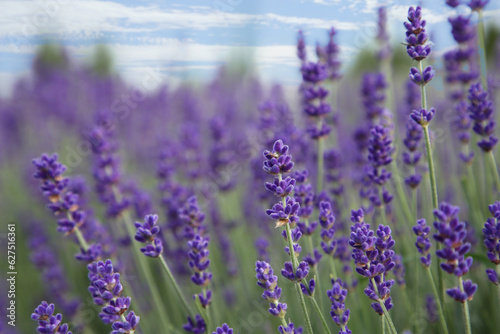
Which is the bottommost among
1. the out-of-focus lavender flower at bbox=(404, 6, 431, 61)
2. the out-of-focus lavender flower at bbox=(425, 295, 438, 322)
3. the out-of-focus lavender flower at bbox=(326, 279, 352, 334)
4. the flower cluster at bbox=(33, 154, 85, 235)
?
the out-of-focus lavender flower at bbox=(425, 295, 438, 322)

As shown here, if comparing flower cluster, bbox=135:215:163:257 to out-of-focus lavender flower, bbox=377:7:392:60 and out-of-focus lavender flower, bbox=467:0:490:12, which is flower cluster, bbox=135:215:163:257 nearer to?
out-of-focus lavender flower, bbox=467:0:490:12

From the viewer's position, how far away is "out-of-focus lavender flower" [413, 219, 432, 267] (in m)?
1.31

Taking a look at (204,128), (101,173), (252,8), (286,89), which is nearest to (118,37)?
(101,173)

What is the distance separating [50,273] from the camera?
2662 millimetres

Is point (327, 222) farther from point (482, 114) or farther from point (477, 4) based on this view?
point (477, 4)

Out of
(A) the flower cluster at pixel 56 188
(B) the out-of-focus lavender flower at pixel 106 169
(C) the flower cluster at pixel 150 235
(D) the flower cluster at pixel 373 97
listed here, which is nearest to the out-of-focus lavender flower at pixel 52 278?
(B) the out-of-focus lavender flower at pixel 106 169

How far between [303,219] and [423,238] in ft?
1.95

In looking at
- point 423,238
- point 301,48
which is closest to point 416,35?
point 423,238

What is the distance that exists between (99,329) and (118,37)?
1939 millimetres

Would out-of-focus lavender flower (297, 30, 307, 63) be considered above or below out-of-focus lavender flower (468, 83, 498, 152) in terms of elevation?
above

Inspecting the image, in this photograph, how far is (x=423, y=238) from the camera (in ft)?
4.52

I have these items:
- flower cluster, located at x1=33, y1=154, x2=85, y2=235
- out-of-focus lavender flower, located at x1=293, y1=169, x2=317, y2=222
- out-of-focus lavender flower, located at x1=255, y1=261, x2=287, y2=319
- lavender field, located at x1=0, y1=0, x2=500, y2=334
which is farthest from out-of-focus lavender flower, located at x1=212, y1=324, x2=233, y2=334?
flower cluster, located at x1=33, y1=154, x2=85, y2=235

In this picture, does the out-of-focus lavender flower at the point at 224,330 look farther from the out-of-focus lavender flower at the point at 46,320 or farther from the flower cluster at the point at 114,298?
the out-of-focus lavender flower at the point at 46,320

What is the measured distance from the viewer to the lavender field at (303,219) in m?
1.29
